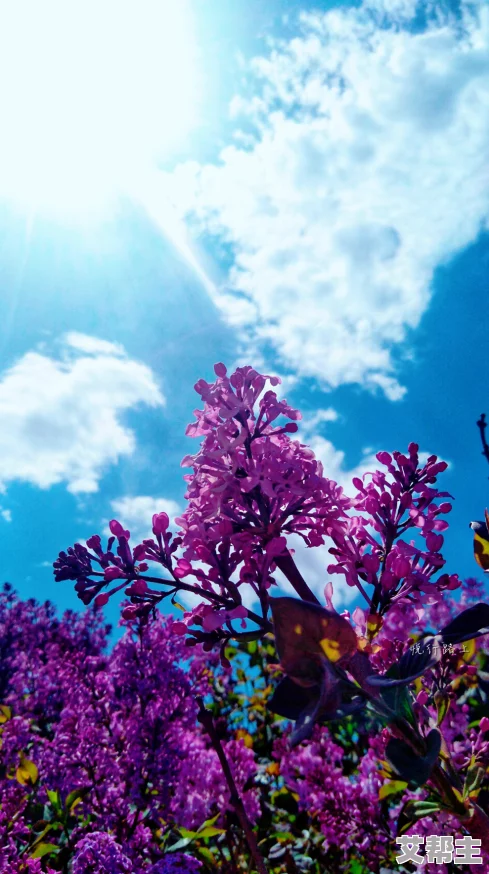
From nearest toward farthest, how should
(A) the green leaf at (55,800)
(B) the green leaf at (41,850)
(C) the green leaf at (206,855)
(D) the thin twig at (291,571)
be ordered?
(D) the thin twig at (291,571), (B) the green leaf at (41,850), (C) the green leaf at (206,855), (A) the green leaf at (55,800)

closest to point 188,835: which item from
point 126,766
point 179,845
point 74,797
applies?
point 179,845

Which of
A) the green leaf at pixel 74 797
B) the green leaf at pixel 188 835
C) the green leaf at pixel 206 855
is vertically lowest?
the green leaf at pixel 206 855

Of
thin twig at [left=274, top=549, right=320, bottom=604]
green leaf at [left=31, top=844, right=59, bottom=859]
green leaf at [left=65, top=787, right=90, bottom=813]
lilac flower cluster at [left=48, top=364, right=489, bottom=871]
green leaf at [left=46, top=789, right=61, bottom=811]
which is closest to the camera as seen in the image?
lilac flower cluster at [left=48, top=364, right=489, bottom=871]

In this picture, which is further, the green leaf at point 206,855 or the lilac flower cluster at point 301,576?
the green leaf at point 206,855

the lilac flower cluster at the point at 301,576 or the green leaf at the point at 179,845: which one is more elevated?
the lilac flower cluster at the point at 301,576

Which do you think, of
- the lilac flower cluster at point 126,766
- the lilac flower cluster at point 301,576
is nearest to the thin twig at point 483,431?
the lilac flower cluster at point 301,576

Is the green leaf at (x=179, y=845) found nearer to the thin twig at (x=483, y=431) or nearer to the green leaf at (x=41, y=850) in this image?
the green leaf at (x=41, y=850)

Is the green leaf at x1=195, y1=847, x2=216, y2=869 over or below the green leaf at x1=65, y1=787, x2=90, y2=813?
below

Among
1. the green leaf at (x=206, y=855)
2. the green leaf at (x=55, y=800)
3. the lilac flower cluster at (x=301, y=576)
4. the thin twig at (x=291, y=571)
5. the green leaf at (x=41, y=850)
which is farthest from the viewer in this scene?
the green leaf at (x=55, y=800)

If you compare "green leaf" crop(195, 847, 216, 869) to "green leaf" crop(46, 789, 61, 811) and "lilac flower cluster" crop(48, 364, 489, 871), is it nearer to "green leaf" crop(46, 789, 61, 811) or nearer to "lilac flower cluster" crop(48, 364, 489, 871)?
"green leaf" crop(46, 789, 61, 811)

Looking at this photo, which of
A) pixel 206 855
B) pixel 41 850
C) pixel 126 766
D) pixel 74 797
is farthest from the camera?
pixel 126 766

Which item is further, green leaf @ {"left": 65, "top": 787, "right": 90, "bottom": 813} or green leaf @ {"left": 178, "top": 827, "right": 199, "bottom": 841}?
green leaf @ {"left": 65, "top": 787, "right": 90, "bottom": 813}

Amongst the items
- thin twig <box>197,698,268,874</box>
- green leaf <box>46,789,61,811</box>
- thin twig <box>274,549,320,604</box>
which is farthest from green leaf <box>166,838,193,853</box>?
thin twig <box>274,549,320,604</box>

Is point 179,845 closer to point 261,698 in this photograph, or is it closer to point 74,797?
point 74,797
